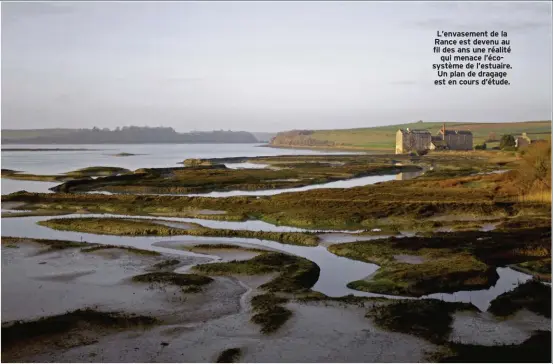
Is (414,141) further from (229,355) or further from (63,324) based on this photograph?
(229,355)

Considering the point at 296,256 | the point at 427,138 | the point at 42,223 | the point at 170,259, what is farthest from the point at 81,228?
the point at 427,138

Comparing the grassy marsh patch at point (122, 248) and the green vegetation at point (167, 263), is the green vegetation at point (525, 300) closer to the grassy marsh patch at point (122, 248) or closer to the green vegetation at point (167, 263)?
the green vegetation at point (167, 263)

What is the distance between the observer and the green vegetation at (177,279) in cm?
2262

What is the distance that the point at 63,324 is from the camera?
1819cm

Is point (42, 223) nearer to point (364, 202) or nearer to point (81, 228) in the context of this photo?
point (81, 228)

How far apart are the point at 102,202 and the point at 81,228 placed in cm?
1249

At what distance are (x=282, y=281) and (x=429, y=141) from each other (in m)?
141

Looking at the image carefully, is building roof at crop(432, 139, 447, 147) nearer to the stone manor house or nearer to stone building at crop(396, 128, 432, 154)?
the stone manor house

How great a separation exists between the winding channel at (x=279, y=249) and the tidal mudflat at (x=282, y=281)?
12 centimetres

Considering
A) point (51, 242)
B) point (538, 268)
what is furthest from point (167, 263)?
point (538, 268)

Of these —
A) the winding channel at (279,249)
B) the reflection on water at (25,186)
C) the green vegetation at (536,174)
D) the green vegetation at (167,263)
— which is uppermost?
the green vegetation at (536,174)

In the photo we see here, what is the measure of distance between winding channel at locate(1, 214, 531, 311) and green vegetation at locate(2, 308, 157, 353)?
7.80 metres

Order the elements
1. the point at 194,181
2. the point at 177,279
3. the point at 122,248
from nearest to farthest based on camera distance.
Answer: the point at 177,279, the point at 122,248, the point at 194,181

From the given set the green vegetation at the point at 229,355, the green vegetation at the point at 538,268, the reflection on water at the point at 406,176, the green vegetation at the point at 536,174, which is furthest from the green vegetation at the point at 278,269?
the reflection on water at the point at 406,176
